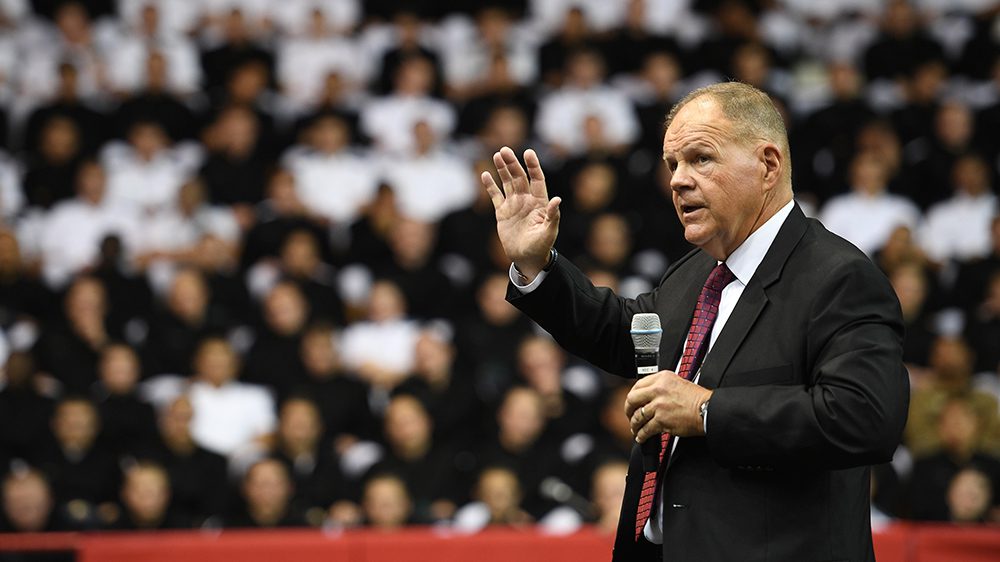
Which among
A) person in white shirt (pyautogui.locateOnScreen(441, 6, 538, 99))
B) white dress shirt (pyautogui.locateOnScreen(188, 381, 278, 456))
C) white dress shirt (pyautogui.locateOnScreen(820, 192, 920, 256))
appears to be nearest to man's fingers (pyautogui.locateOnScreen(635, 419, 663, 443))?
white dress shirt (pyautogui.locateOnScreen(188, 381, 278, 456))

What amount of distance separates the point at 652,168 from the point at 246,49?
3368 millimetres

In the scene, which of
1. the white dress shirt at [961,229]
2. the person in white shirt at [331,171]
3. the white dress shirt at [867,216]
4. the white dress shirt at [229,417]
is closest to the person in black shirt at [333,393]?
the white dress shirt at [229,417]

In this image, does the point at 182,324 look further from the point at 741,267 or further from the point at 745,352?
the point at 745,352

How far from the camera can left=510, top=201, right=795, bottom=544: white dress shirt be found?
8.33 ft

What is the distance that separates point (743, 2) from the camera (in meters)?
10.7

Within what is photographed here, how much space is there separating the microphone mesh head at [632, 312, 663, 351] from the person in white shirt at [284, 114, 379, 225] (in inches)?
268

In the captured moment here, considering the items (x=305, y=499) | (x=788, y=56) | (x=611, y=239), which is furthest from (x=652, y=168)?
(x=305, y=499)

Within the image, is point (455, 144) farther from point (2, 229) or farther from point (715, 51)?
point (2, 229)

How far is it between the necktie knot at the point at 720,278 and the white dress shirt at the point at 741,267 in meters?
0.02

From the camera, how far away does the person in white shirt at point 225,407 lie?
24.4 feet

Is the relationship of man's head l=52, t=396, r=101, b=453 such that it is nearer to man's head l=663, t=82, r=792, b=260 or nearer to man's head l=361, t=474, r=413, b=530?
man's head l=361, t=474, r=413, b=530

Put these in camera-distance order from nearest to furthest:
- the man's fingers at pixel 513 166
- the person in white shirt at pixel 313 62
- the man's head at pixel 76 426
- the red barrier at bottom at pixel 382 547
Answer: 1. the man's fingers at pixel 513 166
2. the red barrier at bottom at pixel 382 547
3. the man's head at pixel 76 426
4. the person in white shirt at pixel 313 62

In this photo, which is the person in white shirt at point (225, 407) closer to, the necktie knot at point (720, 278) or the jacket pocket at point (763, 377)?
the necktie knot at point (720, 278)

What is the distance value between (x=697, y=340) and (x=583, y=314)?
283 mm
